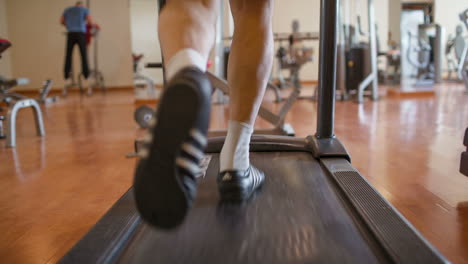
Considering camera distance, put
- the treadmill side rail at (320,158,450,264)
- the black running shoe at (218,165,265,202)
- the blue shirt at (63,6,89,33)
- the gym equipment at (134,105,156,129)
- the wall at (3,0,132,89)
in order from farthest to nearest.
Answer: the wall at (3,0,132,89) → the blue shirt at (63,6,89,33) → the gym equipment at (134,105,156,129) → the black running shoe at (218,165,265,202) → the treadmill side rail at (320,158,450,264)

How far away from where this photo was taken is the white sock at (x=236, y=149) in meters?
0.91

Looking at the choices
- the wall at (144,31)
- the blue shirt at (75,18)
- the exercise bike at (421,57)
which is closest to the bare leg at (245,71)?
the wall at (144,31)

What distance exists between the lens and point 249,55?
3.04ft

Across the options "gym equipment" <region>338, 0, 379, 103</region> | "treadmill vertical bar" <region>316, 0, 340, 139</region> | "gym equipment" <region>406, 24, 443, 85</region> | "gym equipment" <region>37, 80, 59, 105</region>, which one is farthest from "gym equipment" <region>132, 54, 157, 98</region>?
"treadmill vertical bar" <region>316, 0, 340, 139</region>

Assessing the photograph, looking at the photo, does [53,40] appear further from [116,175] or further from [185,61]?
[185,61]

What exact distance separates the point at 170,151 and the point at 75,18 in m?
5.77

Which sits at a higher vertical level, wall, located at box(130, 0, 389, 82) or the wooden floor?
wall, located at box(130, 0, 389, 82)

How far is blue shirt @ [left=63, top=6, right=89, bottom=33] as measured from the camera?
5.59 meters

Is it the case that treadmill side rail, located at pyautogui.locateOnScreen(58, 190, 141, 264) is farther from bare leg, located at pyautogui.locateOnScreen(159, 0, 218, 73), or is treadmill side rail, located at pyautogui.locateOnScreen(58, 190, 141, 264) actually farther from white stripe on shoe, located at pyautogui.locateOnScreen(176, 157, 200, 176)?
bare leg, located at pyautogui.locateOnScreen(159, 0, 218, 73)

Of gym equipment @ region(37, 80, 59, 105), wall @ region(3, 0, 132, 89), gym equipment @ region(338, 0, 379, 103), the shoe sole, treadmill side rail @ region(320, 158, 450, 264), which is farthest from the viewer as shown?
wall @ region(3, 0, 132, 89)

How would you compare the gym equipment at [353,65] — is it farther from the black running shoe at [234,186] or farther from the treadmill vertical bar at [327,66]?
the black running shoe at [234,186]

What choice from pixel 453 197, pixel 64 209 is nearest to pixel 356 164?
pixel 453 197

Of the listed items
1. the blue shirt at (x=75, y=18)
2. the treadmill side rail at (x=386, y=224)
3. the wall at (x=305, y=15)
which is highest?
the wall at (x=305, y=15)

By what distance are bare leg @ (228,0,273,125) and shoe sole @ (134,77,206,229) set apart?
1.32 feet
